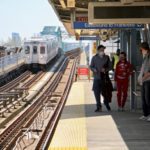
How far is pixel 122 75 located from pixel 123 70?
15cm

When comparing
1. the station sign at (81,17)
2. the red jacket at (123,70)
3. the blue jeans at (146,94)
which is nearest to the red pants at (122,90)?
the red jacket at (123,70)

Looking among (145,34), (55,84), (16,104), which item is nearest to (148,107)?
(145,34)

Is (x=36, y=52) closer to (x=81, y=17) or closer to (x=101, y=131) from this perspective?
(x=81, y=17)

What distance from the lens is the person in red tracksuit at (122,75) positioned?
502 inches

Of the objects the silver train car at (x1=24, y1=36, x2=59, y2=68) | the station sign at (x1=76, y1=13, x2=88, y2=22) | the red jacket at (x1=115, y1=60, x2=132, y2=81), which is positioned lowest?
the silver train car at (x1=24, y1=36, x2=59, y2=68)

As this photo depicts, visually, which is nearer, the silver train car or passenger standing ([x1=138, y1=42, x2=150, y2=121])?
passenger standing ([x1=138, y1=42, x2=150, y2=121])

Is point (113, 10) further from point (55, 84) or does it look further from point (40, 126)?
point (55, 84)

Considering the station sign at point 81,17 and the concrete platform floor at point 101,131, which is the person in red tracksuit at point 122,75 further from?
the station sign at point 81,17

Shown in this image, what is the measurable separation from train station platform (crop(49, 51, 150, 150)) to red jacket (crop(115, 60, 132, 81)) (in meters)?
0.90

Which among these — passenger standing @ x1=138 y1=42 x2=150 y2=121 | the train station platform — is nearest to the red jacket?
the train station platform

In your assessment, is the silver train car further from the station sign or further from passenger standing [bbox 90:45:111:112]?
passenger standing [bbox 90:45:111:112]

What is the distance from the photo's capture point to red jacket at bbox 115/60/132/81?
41.9 feet

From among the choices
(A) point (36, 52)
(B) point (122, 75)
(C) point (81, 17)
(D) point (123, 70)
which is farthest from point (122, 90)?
(A) point (36, 52)

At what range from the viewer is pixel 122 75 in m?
12.9
